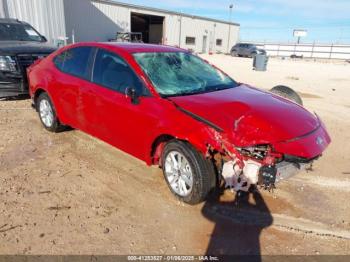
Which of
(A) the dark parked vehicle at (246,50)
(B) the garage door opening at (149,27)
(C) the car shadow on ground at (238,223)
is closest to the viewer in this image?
(C) the car shadow on ground at (238,223)

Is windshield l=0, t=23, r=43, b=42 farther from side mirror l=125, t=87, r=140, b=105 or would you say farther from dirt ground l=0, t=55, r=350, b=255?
side mirror l=125, t=87, r=140, b=105

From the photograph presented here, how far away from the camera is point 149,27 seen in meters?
40.4

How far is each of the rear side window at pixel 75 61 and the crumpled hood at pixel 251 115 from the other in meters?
1.74

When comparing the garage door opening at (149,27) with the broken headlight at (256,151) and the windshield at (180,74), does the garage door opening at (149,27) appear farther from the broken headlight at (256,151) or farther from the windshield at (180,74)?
the broken headlight at (256,151)

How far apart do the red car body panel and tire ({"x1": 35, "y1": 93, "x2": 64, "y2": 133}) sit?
0.71 meters

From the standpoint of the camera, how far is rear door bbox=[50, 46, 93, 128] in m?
4.88

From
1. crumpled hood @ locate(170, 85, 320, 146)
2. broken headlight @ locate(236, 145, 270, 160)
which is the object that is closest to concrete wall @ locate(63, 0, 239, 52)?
crumpled hood @ locate(170, 85, 320, 146)

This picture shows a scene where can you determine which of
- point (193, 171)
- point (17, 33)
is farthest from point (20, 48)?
point (193, 171)

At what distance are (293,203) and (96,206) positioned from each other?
2.26 meters

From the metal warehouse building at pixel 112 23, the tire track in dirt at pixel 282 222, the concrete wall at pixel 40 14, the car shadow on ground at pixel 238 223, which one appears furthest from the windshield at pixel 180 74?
the concrete wall at pixel 40 14

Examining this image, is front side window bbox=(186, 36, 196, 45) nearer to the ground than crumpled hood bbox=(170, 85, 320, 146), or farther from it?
nearer to the ground

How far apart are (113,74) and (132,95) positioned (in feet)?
2.13

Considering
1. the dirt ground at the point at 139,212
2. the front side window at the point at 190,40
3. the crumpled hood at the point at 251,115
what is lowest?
the front side window at the point at 190,40

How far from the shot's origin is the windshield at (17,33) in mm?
9401
